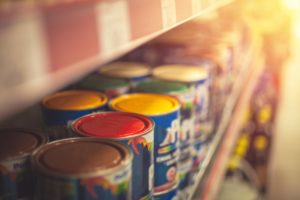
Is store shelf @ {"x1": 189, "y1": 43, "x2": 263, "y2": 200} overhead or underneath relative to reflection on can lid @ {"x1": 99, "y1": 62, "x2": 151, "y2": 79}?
underneath

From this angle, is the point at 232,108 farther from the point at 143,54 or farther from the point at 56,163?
the point at 56,163

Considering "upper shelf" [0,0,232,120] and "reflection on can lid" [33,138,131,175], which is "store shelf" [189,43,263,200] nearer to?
"reflection on can lid" [33,138,131,175]

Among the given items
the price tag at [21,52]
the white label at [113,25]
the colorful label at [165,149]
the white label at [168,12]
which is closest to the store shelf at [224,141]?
the colorful label at [165,149]

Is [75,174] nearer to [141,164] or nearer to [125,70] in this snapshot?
[141,164]

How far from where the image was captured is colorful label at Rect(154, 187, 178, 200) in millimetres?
955

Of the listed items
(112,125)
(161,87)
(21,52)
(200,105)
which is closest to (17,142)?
(112,125)

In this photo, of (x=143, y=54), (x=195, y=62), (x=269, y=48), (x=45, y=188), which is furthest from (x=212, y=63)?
(x=269, y=48)

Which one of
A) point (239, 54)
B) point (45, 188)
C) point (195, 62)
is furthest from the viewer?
point (239, 54)

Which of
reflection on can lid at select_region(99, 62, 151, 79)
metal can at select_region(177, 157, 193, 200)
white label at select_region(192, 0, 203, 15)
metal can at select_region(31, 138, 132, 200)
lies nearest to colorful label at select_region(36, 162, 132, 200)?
metal can at select_region(31, 138, 132, 200)

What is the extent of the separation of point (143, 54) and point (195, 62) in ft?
0.58

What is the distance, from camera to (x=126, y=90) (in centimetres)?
115

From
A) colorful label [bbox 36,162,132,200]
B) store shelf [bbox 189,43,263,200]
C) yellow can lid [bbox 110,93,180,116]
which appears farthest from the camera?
store shelf [bbox 189,43,263,200]

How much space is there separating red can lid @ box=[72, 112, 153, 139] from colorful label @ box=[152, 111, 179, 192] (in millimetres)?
51

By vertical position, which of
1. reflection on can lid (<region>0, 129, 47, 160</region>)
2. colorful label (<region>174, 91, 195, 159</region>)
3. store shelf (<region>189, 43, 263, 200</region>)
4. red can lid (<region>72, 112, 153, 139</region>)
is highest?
reflection on can lid (<region>0, 129, 47, 160</region>)
